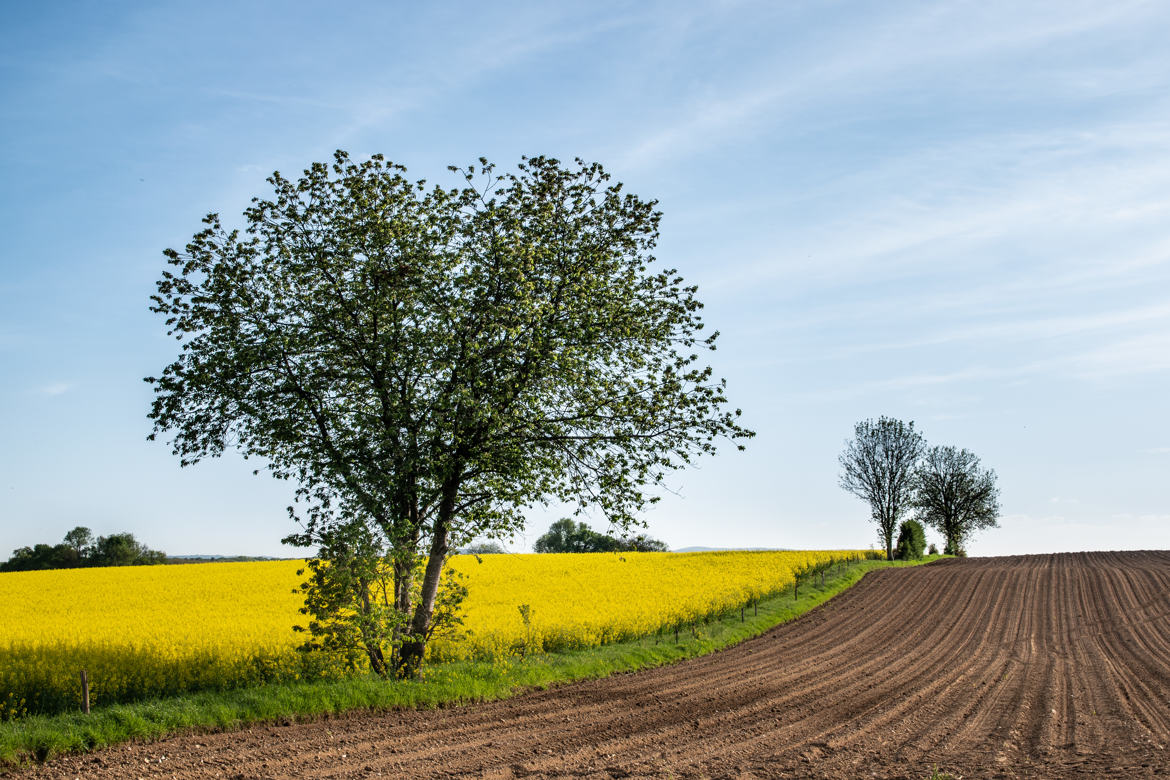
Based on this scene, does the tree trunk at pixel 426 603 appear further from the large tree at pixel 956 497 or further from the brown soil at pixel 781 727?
the large tree at pixel 956 497

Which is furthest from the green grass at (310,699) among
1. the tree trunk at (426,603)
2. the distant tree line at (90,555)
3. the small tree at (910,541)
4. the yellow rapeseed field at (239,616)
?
the distant tree line at (90,555)

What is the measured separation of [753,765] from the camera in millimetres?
11508

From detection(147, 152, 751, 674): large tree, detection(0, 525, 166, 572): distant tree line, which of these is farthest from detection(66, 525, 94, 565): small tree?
detection(147, 152, 751, 674): large tree

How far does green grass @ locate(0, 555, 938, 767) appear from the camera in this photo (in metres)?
12.7

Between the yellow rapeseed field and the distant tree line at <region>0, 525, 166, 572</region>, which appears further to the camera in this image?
the distant tree line at <region>0, 525, 166, 572</region>

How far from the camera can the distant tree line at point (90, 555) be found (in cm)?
8844

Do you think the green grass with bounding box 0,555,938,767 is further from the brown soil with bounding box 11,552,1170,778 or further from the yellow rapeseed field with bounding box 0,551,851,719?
the yellow rapeseed field with bounding box 0,551,851,719

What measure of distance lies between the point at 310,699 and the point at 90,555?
95508mm

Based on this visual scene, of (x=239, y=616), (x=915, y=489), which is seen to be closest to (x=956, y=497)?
(x=915, y=489)

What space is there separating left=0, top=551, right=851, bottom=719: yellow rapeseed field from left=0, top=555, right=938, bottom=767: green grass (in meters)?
1.03

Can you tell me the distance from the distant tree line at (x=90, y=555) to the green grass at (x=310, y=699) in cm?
8248

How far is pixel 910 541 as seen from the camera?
2576 inches

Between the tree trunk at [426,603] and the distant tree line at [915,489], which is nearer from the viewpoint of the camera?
the tree trunk at [426,603]

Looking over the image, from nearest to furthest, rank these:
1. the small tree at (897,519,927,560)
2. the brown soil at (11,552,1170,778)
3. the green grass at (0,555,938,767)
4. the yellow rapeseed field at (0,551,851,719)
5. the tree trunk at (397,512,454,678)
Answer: the brown soil at (11,552,1170,778) → the green grass at (0,555,938,767) → the yellow rapeseed field at (0,551,851,719) → the tree trunk at (397,512,454,678) → the small tree at (897,519,927,560)
